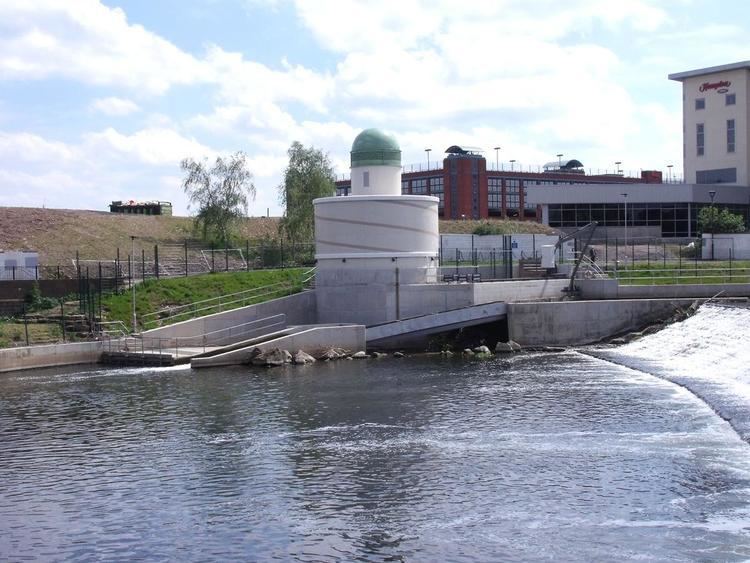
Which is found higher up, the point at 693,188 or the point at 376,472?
the point at 693,188

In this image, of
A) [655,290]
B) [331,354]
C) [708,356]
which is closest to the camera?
[708,356]

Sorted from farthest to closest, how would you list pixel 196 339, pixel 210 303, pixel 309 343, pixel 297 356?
pixel 210 303
pixel 196 339
pixel 309 343
pixel 297 356

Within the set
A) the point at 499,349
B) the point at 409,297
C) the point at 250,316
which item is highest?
the point at 409,297

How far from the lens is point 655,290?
5372 cm

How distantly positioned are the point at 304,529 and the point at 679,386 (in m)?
21.1

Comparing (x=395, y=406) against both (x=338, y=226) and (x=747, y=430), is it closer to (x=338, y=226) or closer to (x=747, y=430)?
(x=747, y=430)

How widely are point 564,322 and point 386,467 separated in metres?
28.5

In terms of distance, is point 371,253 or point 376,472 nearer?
point 376,472

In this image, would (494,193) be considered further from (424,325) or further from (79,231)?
(424,325)

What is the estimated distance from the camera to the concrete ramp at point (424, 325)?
51312 millimetres

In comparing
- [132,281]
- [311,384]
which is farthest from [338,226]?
[311,384]

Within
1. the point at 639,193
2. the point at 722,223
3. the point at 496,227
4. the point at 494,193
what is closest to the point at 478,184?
the point at 494,193

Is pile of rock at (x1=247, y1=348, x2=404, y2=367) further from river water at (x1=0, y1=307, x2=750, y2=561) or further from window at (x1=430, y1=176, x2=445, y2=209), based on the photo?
window at (x1=430, y1=176, x2=445, y2=209)

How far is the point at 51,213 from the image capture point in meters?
82.9
